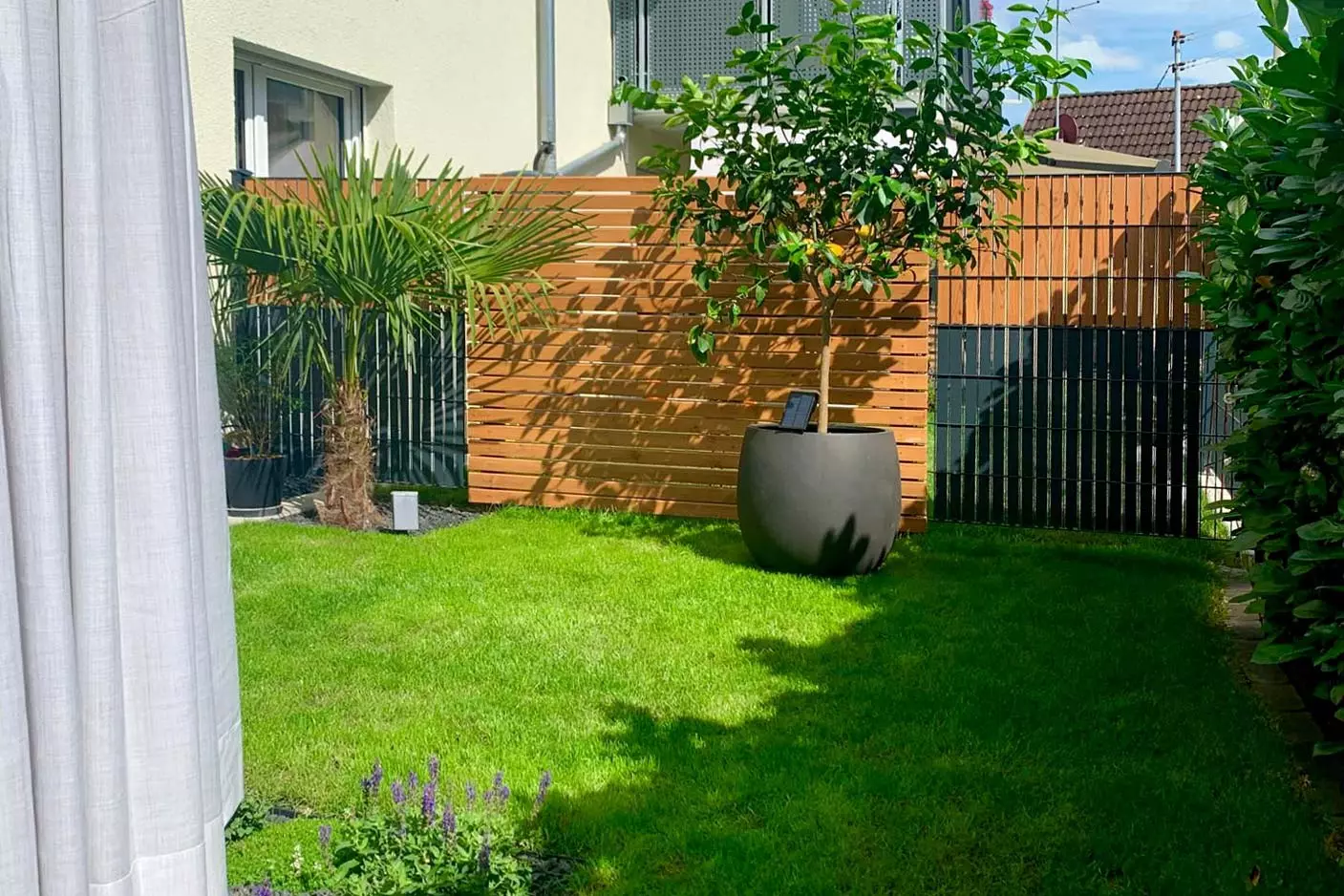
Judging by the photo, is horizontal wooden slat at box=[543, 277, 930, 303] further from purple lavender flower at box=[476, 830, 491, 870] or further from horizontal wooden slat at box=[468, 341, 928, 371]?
purple lavender flower at box=[476, 830, 491, 870]

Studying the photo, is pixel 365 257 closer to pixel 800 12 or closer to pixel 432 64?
pixel 432 64

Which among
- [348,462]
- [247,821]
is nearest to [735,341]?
[348,462]

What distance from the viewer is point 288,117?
9.27 metres

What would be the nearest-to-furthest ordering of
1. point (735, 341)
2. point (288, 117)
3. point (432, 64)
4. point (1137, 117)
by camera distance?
point (735, 341)
point (288, 117)
point (432, 64)
point (1137, 117)

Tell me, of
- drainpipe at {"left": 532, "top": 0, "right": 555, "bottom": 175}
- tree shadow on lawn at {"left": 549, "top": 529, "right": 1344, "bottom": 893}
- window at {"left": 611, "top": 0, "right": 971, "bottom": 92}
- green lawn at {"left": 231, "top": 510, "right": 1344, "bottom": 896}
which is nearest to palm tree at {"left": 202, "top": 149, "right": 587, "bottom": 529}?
green lawn at {"left": 231, "top": 510, "right": 1344, "bottom": 896}

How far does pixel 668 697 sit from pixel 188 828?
305cm

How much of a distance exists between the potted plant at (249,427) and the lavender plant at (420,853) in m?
4.94

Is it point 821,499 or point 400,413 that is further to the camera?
point 400,413

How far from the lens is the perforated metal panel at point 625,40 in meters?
13.9

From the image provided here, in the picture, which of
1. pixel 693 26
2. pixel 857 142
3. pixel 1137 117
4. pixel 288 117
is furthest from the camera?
pixel 1137 117

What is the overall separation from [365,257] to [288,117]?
3.14m

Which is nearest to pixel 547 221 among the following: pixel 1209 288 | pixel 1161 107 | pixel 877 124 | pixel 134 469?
pixel 877 124

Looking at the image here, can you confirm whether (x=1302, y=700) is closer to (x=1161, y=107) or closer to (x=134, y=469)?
(x=134, y=469)

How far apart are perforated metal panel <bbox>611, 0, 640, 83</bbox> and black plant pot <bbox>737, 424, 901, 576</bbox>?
28.1 ft
